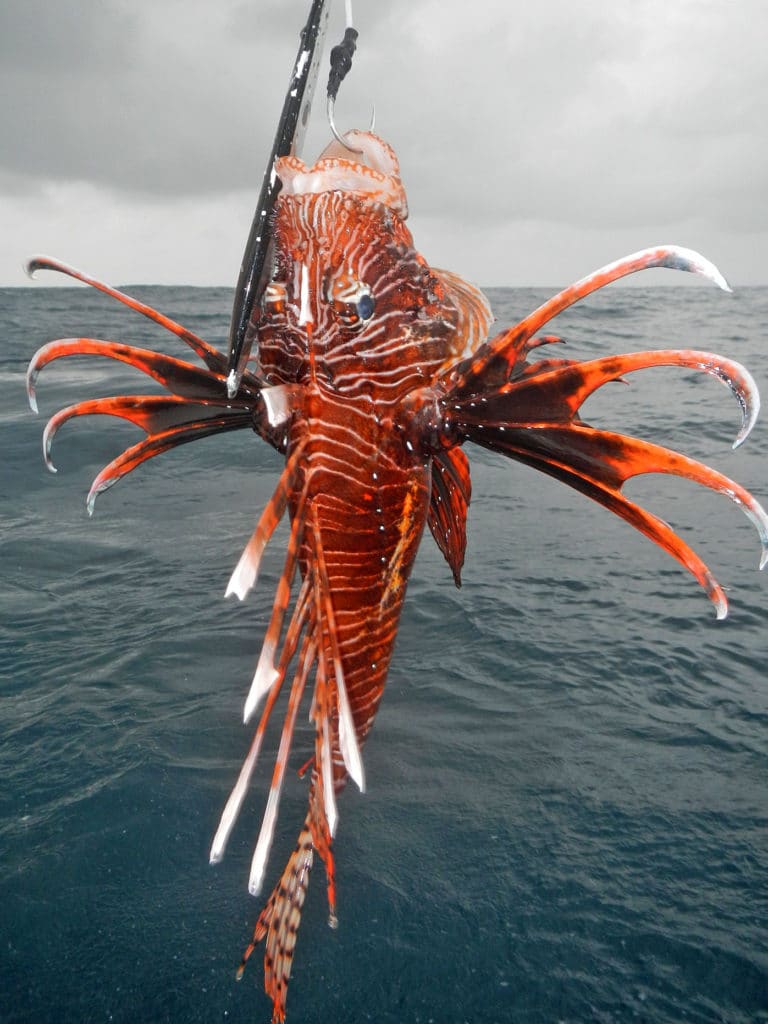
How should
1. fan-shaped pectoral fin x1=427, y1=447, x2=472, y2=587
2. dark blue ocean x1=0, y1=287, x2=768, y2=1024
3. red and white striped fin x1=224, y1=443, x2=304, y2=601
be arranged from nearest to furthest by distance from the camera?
red and white striped fin x1=224, y1=443, x2=304, y2=601 → fan-shaped pectoral fin x1=427, y1=447, x2=472, y2=587 → dark blue ocean x1=0, y1=287, x2=768, y2=1024

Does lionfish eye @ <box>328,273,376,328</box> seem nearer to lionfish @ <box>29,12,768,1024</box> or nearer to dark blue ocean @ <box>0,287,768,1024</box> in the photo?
lionfish @ <box>29,12,768,1024</box>

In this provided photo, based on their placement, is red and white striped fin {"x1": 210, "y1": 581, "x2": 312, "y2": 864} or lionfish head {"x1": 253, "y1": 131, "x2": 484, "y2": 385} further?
lionfish head {"x1": 253, "y1": 131, "x2": 484, "y2": 385}

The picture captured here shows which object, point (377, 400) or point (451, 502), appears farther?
point (451, 502)

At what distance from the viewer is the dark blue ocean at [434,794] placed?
12.7 ft

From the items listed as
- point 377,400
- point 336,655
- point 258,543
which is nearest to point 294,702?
point 336,655

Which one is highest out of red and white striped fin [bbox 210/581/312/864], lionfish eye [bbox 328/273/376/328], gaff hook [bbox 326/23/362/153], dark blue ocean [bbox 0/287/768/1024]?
gaff hook [bbox 326/23/362/153]

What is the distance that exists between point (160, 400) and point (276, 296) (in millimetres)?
959

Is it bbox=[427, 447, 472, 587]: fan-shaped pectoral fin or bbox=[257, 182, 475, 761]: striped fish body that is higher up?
bbox=[257, 182, 475, 761]: striped fish body

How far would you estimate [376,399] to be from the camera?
3059mm

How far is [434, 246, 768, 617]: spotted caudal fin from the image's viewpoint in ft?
9.17

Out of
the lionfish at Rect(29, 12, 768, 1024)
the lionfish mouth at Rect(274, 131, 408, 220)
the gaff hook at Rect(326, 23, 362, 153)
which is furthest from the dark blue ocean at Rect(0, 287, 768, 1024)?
the gaff hook at Rect(326, 23, 362, 153)

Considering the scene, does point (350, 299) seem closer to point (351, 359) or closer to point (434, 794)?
point (351, 359)

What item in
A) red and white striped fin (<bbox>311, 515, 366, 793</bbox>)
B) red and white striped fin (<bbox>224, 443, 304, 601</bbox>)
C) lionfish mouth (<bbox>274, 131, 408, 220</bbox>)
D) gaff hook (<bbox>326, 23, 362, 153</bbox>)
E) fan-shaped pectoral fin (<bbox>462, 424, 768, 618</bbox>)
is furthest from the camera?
gaff hook (<bbox>326, 23, 362, 153</bbox>)

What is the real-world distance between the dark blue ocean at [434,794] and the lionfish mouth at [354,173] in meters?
3.65
